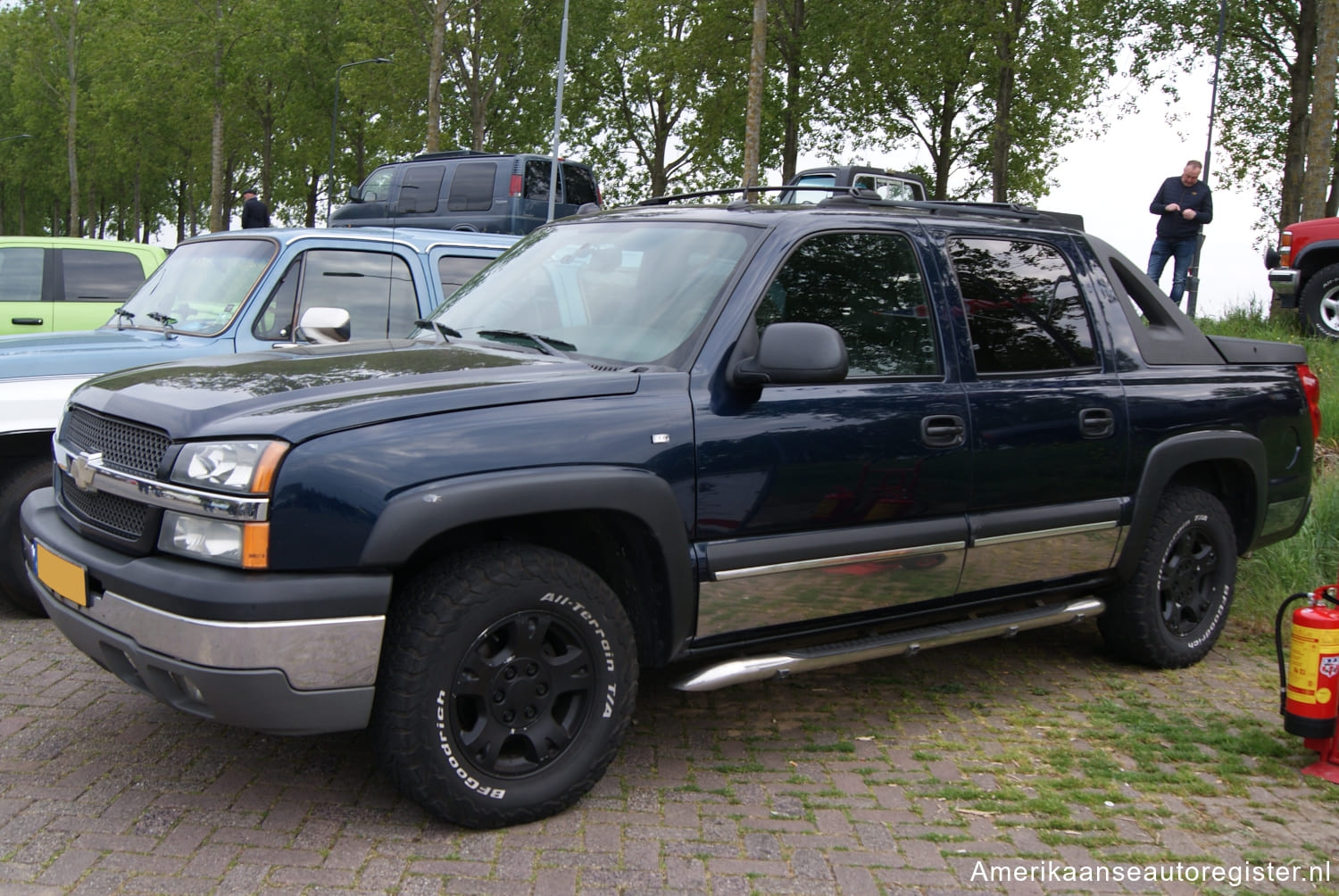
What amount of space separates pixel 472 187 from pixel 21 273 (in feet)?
27.7

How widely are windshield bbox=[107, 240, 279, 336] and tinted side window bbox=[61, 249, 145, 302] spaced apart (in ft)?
13.9

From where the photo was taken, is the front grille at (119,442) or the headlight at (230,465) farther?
the front grille at (119,442)

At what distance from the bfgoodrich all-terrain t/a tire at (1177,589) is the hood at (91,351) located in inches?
179

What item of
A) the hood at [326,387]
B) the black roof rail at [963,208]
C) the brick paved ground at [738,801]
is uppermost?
the black roof rail at [963,208]

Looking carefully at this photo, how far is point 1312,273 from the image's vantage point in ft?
41.4

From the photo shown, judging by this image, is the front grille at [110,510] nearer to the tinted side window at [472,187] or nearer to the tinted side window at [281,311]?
the tinted side window at [281,311]

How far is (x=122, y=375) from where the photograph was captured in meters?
4.07

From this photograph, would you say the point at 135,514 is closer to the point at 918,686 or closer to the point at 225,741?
the point at 225,741

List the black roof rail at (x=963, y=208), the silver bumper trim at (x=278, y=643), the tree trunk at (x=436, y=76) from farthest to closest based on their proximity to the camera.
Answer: the tree trunk at (x=436, y=76) < the black roof rail at (x=963, y=208) < the silver bumper trim at (x=278, y=643)

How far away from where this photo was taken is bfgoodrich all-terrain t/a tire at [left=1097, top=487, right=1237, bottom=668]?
5.20 m

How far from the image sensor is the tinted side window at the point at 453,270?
7102mm

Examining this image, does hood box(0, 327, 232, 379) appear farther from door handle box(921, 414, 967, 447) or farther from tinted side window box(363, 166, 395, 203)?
tinted side window box(363, 166, 395, 203)

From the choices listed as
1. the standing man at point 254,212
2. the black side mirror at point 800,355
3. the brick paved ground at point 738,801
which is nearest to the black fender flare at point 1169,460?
the brick paved ground at point 738,801

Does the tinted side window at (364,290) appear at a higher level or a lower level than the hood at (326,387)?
higher
